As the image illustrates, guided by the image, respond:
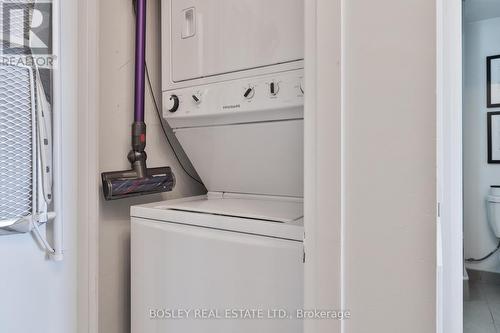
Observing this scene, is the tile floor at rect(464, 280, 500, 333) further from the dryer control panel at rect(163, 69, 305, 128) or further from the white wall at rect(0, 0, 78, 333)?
the white wall at rect(0, 0, 78, 333)

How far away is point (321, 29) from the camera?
0.72 metres

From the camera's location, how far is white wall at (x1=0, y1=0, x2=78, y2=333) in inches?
41.5

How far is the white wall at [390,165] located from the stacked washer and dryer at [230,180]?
268mm

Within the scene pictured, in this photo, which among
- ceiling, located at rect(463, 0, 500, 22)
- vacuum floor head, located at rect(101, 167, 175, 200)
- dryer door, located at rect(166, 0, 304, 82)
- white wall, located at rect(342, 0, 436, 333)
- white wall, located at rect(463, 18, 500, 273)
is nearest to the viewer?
white wall, located at rect(342, 0, 436, 333)

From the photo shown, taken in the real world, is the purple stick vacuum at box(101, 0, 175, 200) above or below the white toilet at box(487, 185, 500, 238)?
above

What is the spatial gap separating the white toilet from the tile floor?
2.91ft

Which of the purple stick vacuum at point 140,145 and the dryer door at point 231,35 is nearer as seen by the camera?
the dryer door at point 231,35

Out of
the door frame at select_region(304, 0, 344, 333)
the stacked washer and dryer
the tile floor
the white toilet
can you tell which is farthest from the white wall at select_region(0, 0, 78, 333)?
the white toilet

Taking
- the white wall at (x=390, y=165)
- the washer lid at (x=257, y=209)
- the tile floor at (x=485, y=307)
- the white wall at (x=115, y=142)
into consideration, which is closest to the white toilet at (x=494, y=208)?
the tile floor at (x=485, y=307)

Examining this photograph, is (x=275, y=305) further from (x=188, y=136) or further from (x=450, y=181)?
(x=188, y=136)

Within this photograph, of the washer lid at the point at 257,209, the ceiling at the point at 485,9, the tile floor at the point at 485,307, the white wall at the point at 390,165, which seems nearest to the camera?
the white wall at the point at 390,165

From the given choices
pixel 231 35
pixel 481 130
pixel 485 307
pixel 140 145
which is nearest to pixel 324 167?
pixel 231 35

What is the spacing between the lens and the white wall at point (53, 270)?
105cm

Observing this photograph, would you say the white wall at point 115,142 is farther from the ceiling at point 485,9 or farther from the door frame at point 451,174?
the ceiling at point 485,9
